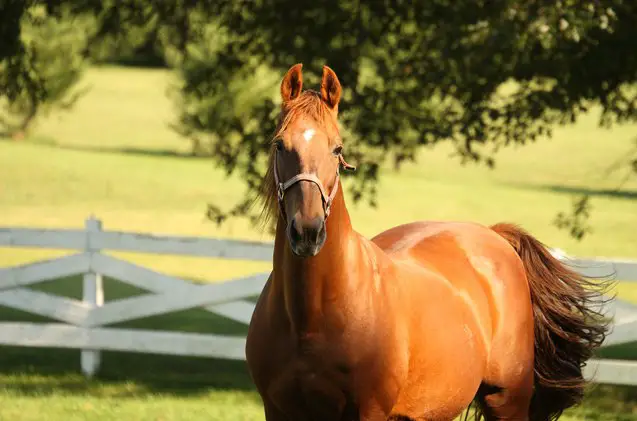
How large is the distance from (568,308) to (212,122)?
1142 inches

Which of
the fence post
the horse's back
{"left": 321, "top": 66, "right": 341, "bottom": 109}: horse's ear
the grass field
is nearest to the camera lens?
{"left": 321, "top": 66, "right": 341, "bottom": 109}: horse's ear

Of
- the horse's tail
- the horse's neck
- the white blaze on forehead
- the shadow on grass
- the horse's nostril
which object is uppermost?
the white blaze on forehead

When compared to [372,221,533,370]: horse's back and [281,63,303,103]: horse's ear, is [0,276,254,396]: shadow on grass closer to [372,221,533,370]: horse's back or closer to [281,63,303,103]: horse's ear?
Result: [372,221,533,370]: horse's back

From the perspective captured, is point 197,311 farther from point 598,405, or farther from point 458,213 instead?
point 458,213

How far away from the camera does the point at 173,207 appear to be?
87.4ft

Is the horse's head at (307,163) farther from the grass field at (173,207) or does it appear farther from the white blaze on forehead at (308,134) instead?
the grass field at (173,207)

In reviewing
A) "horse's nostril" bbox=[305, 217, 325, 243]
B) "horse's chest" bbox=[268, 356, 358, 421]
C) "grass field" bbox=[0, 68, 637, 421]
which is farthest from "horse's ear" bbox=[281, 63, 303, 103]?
"grass field" bbox=[0, 68, 637, 421]

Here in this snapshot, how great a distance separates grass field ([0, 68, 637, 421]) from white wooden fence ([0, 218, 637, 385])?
1.10 ft

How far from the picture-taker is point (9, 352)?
1082 cm

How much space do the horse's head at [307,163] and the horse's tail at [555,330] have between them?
79.8 inches

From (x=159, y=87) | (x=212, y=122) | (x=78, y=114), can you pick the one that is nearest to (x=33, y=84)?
(x=212, y=122)

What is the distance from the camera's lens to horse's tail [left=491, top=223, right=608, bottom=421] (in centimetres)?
580

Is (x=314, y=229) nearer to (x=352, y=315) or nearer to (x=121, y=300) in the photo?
(x=352, y=315)

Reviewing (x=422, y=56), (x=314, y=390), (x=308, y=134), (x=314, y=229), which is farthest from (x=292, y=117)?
(x=422, y=56)
